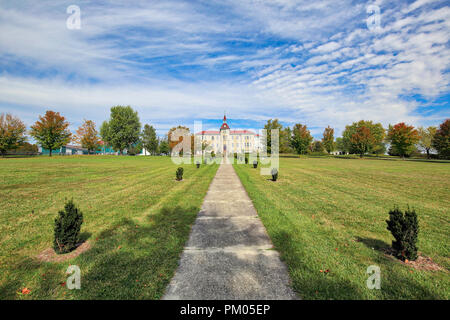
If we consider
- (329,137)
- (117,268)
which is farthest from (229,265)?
(329,137)

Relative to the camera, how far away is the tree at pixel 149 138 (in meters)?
76.0

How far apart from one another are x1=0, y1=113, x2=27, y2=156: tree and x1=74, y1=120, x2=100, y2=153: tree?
1441cm

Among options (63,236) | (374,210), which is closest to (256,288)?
(63,236)

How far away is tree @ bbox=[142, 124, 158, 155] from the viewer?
7600 cm

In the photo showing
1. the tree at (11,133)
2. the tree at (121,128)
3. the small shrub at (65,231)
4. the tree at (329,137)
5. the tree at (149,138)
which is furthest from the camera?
the tree at (149,138)

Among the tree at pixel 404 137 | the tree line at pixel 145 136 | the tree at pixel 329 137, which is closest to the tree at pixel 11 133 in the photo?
the tree line at pixel 145 136

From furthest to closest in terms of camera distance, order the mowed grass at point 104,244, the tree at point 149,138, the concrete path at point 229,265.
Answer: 1. the tree at point 149,138
2. the mowed grass at point 104,244
3. the concrete path at point 229,265

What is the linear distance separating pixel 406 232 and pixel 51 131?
208 ft

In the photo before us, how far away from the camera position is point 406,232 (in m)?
4.05

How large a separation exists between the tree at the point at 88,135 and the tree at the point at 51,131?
11.6 metres

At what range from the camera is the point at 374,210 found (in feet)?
25.6

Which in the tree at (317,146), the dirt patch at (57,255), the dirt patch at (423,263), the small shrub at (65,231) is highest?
the tree at (317,146)

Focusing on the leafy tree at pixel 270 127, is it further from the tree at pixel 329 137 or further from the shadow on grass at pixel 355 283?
the shadow on grass at pixel 355 283
